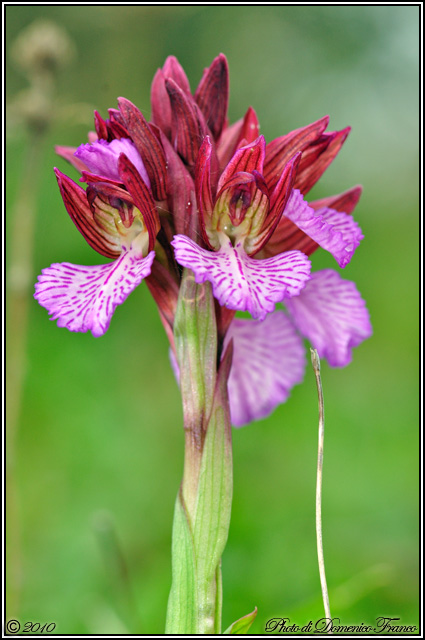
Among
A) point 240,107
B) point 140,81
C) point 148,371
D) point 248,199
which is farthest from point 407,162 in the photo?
point 248,199

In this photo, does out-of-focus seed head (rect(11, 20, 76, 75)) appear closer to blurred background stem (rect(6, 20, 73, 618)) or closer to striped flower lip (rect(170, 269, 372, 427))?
blurred background stem (rect(6, 20, 73, 618))

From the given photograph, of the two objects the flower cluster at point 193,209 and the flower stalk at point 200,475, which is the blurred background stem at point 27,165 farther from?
the flower stalk at point 200,475

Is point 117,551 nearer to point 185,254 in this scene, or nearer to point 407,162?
point 185,254

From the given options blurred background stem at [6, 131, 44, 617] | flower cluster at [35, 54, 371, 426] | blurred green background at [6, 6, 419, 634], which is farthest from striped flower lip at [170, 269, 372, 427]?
blurred background stem at [6, 131, 44, 617]

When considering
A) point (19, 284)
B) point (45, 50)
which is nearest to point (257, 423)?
point (19, 284)

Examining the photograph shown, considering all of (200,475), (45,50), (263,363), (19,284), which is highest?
(45,50)

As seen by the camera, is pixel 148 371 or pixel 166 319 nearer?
pixel 166 319

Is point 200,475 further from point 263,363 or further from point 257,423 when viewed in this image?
point 257,423
